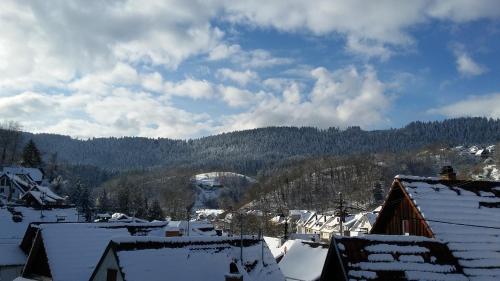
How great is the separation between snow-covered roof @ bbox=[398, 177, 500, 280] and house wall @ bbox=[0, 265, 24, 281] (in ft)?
79.6

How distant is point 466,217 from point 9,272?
89.1 feet

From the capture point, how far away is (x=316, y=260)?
121 ft

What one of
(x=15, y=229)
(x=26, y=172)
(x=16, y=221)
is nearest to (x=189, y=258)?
(x=15, y=229)

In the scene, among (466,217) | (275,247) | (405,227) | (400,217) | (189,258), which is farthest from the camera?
(275,247)

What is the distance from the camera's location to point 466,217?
2288 centimetres

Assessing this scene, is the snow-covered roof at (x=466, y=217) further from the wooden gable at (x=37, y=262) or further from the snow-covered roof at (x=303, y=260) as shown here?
the wooden gable at (x=37, y=262)

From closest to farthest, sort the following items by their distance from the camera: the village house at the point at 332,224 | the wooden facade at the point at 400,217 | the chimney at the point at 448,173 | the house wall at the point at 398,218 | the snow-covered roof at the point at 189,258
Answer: the snow-covered roof at the point at 189,258, the wooden facade at the point at 400,217, the house wall at the point at 398,218, the chimney at the point at 448,173, the village house at the point at 332,224

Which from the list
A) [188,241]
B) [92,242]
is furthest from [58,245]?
[188,241]

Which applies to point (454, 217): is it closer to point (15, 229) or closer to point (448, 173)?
point (448, 173)

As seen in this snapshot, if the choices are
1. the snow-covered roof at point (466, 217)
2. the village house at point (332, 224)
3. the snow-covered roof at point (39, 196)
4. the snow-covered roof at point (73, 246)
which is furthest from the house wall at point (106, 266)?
the village house at point (332, 224)

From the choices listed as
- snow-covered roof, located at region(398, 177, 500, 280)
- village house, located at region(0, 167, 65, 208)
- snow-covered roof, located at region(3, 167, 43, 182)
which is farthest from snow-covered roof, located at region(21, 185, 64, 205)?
snow-covered roof, located at region(398, 177, 500, 280)

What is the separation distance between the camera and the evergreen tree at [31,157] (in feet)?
407

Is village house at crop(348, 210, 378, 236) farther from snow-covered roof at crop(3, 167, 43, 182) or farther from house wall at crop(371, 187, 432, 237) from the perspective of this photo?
house wall at crop(371, 187, 432, 237)

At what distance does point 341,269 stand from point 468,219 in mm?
7826
